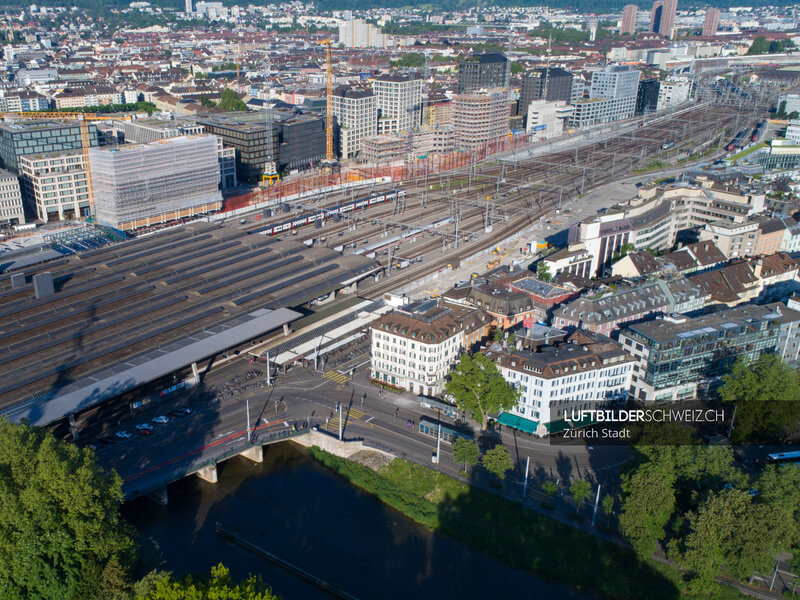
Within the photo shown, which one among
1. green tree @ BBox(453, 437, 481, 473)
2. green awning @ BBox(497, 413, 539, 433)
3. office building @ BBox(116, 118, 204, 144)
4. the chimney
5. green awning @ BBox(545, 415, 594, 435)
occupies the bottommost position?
green awning @ BBox(545, 415, 594, 435)

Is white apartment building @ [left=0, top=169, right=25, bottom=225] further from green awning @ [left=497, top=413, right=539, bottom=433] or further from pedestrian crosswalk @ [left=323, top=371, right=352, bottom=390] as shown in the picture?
green awning @ [left=497, top=413, right=539, bottom=433]

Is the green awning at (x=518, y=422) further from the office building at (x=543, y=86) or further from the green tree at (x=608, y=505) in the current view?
the office building at (x=543, y=86)

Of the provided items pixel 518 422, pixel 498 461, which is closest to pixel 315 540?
pixel 498 461

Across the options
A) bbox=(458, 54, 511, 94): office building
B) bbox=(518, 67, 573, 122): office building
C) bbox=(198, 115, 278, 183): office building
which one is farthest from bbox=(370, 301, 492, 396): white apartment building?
bbox=(518, 67, 573, 122): office building

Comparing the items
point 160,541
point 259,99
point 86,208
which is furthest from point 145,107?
point 160,541

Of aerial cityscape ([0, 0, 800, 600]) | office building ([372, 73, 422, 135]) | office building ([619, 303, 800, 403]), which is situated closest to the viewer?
aerial cityscape ([0, 0, 800, 600])

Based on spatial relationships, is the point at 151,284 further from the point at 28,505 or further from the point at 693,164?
the point at 693,164

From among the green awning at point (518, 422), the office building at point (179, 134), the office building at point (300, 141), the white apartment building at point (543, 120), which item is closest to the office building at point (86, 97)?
the office building at point (179, 134)
